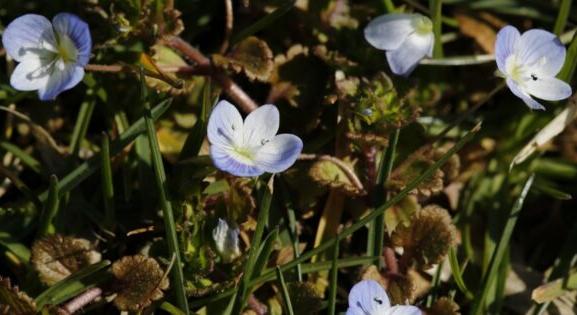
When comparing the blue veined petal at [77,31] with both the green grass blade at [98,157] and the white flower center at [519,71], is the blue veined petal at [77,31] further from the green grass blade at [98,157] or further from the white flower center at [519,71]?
the white flower center at [519,71]

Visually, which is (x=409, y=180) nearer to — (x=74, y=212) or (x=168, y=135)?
(x=168, y=135)

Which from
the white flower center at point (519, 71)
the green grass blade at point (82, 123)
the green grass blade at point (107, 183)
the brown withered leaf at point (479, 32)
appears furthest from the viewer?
the brown withered leaf at point (479, 32)

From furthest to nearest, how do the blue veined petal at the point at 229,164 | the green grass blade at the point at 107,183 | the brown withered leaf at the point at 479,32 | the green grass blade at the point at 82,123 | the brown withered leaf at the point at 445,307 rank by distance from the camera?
1. the brown withered leaf at the point at 479,32
2. the green grass blade at the point at 82,123
3. the brown withered leaf at the point at 445,307
4. the green grass blade at the point at 107,183
5. the blue veined petal at the point at 229,164

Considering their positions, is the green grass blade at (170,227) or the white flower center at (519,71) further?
the white flower center at (519,71)

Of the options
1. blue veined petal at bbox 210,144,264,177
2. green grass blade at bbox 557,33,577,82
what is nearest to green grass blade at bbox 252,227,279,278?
blue veined petal at bbox 210,144,264,177

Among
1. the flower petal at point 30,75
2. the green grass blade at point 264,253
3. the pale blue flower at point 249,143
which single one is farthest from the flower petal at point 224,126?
the flower petal at point 30,75

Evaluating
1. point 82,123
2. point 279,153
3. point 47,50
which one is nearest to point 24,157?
point 82,123

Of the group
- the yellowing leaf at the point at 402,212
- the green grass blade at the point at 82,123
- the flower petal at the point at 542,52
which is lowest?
the yellowing leaf at the point at 402,212
